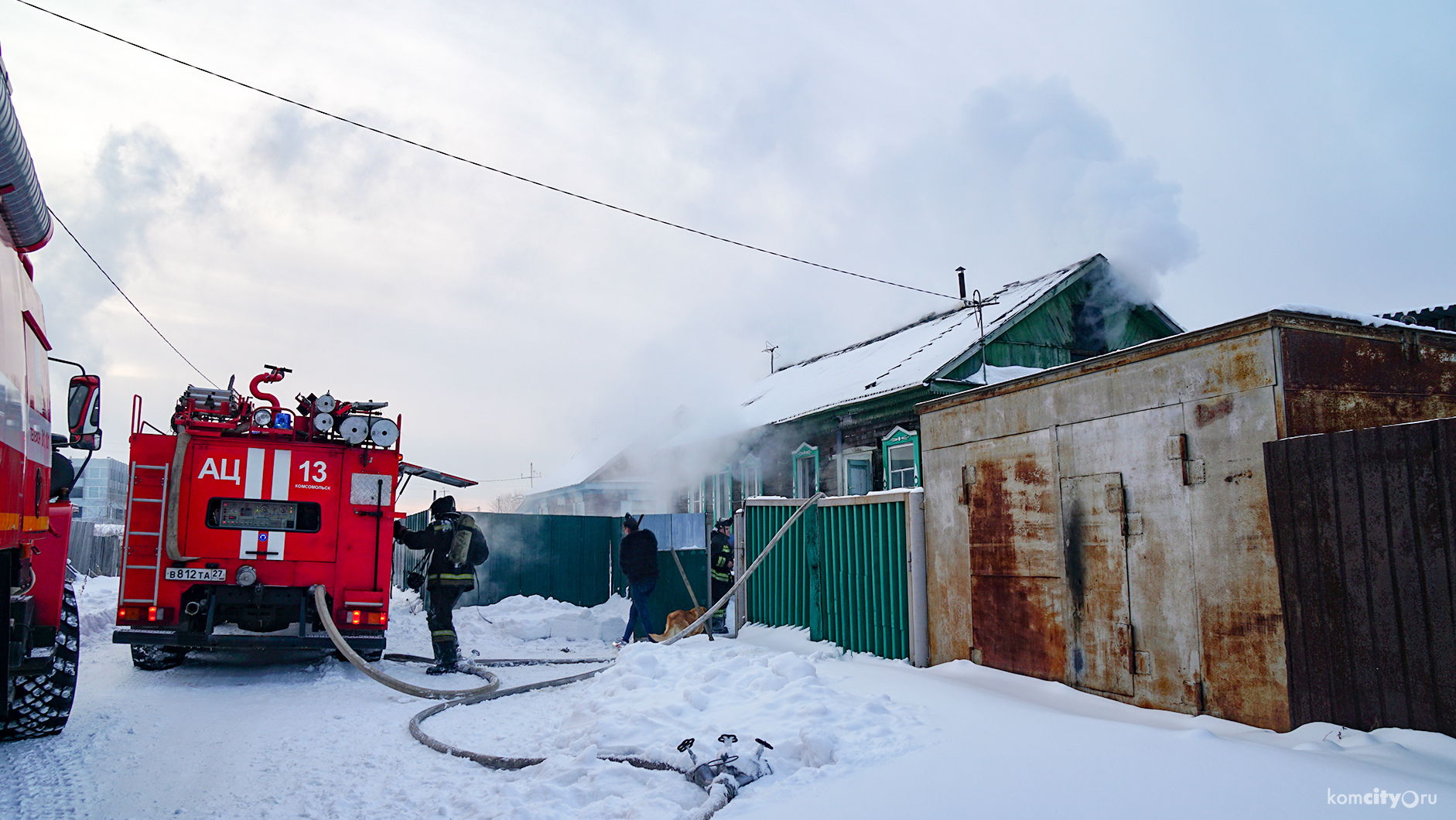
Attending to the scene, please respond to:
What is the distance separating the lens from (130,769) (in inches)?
206

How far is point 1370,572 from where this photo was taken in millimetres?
4238

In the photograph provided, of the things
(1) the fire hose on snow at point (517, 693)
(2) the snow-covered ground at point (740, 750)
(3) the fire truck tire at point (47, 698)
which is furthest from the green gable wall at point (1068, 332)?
(3) the fire truck tire at point (47, 698)

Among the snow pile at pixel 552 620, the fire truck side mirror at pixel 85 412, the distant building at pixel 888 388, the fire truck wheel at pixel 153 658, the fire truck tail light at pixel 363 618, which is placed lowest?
the snow pile at pixel 552 620

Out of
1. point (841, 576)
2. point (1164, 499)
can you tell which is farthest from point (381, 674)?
point (1164, 499)

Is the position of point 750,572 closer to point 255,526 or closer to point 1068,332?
point 255,526

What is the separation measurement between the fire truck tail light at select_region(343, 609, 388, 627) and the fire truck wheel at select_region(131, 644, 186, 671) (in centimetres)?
184

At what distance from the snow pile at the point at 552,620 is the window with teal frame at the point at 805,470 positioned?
15.5 feet

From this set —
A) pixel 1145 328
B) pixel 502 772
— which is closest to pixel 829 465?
pixel 1145 328

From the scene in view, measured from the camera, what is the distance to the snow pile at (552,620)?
13.3m

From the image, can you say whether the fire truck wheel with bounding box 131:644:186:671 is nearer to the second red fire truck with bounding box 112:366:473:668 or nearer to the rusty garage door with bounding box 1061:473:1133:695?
the second red fire truck with bounding box 112:366:473:668

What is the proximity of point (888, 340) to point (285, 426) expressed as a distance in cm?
1463

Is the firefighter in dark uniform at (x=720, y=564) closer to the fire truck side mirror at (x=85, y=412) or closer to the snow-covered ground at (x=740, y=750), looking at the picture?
the snow-covered ground at (x=740, y=750)

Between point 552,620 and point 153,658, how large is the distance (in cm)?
563

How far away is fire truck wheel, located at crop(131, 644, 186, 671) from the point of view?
898 centimetres
